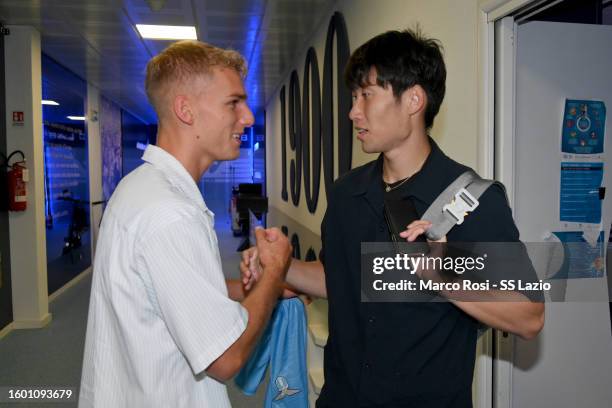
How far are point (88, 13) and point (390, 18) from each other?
3105 mm

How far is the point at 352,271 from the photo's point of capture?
56.8 inches

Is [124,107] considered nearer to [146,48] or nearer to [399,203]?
[146,48]

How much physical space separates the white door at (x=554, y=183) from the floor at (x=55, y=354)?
6.10ft

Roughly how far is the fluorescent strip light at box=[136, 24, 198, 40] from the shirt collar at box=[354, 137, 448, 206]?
4.52m

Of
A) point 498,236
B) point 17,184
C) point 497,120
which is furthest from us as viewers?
point 17,184

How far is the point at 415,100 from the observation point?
4.89 feet

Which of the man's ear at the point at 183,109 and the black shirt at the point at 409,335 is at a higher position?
the man's ear at the point at 183,109

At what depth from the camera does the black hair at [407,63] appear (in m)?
1.46

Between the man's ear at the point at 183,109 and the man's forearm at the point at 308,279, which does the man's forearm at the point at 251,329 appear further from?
the man's ear at the point at 183,109

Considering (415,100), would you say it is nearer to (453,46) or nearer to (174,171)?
(174,171)

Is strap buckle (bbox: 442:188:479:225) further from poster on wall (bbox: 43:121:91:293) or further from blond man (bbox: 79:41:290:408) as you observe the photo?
poster on wall (bbox: 43:121:91:293)

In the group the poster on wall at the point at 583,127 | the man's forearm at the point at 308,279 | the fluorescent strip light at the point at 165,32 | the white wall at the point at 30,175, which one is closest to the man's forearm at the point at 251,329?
the man's forearm at the point at 308,279

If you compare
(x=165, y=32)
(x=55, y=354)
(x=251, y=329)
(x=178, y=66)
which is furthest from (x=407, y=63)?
(x=165, y=32)

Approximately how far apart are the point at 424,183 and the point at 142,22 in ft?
15.1
